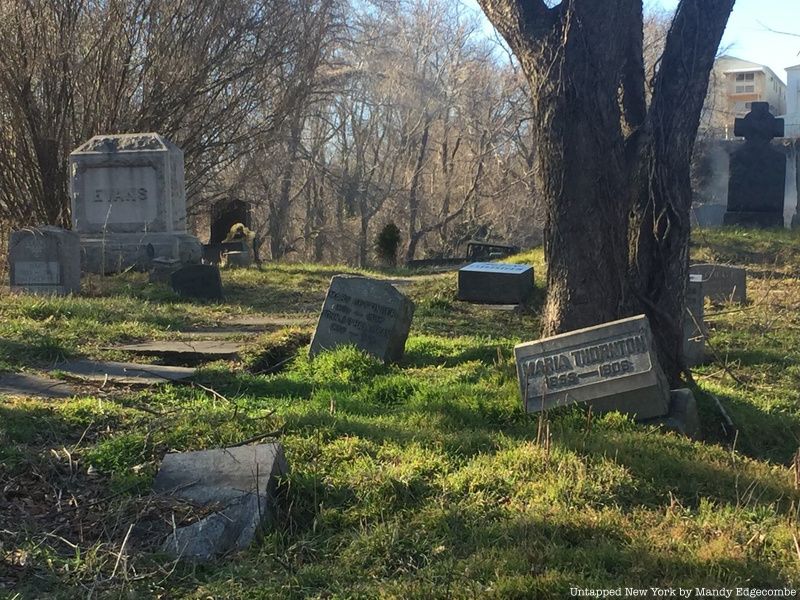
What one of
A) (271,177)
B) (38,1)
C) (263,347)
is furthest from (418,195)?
(263,347)

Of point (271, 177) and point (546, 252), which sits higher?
point (271, 177)

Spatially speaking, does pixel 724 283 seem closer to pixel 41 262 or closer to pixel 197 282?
pixel 197 282

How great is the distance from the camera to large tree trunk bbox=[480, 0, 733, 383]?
5703 mm

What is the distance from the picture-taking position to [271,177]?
32.6m

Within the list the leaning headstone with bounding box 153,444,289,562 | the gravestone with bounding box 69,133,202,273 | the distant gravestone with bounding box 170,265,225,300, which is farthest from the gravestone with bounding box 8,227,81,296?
the leaning headstone with bounding box 153,444,289,562

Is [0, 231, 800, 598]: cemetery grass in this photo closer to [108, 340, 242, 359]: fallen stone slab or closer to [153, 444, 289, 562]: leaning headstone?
[153, 444, 289, 562]: leaning headstone

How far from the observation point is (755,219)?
1609cm

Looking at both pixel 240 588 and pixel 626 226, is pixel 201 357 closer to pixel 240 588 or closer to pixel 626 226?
pixel 626 226

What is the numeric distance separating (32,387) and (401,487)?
3.12 metres

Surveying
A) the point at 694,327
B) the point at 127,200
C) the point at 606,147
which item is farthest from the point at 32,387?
the point at 127,200

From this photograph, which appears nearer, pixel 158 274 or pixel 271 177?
pixel 158 274

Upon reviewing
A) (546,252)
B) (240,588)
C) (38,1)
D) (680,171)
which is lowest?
(240,588)

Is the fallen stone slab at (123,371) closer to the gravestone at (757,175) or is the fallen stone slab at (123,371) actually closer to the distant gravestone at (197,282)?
the distant gravestone at (197,282)

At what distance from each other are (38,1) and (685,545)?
1494 centimetres
